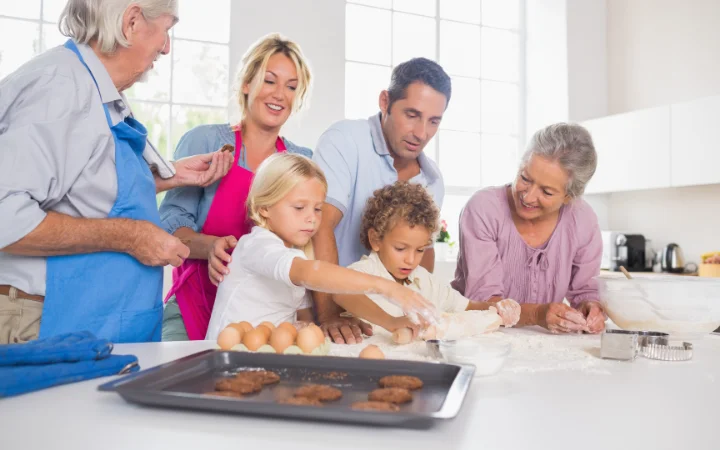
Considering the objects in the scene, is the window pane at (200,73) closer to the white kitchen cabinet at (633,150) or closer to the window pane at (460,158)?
the window pane at (460,158)

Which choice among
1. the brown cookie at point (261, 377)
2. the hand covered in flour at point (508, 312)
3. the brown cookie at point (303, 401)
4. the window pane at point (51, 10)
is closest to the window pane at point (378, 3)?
the window pane at point (51, 10)

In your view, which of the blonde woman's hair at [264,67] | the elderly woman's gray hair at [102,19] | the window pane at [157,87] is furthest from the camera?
the window pane at [157,87]

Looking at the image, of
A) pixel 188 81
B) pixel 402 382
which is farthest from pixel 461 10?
pixel 402 382

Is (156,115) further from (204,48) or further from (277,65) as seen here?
(277,65)

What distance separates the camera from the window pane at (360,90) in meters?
5.11

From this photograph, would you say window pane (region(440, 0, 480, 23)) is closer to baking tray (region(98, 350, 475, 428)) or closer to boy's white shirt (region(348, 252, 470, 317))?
boy's white shirt (region(348, 252, 470, 317))

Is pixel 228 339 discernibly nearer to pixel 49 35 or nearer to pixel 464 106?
pixel 49 35

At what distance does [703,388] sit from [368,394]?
58 centimetres

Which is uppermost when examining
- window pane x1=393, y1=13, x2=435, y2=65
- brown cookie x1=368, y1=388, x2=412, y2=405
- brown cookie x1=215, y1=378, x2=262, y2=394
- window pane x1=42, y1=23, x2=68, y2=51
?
window pane x1=393, y1=13, x2=435, y2=65

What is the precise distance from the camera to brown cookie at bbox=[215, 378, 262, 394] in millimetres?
789

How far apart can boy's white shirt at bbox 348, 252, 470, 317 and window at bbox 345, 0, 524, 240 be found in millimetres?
3352

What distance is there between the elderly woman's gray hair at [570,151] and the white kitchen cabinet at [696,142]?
2.71 m

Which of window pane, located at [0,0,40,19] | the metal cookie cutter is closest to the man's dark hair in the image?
the metal cookie cutter

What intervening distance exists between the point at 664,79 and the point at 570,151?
3.64m
